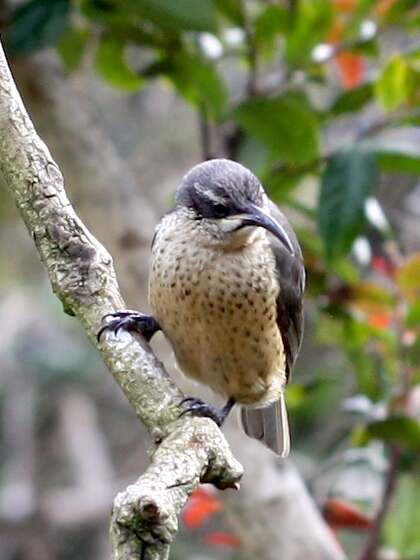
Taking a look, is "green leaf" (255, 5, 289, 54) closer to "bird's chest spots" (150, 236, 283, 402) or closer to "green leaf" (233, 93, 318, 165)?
"green leaf" (233, 93, 318, 165)

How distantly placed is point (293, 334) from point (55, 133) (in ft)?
3.14

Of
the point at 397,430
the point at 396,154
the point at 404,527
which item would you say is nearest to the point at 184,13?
the point at 396,154

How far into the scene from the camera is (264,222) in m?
2.66

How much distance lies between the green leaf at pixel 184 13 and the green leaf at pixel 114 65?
39 centimetres

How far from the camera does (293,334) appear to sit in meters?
3.11

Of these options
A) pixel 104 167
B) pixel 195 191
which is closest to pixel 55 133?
pixel 104 167

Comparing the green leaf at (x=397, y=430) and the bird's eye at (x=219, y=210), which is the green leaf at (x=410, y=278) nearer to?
the green leaf at (x=397, y=430)

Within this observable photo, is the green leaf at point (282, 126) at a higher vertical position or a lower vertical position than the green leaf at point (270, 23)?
lower

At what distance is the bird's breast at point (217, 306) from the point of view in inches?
112

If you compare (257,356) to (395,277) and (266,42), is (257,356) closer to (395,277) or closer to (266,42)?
(395,277)

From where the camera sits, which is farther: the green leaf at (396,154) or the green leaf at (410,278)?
the green leaf at (410,278)

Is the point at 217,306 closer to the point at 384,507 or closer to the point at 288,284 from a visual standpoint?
the point at 288,284

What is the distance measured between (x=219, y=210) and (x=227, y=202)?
40 millimetres

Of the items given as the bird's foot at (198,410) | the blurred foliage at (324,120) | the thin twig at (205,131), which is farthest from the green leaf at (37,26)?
the bird's foot at (198,410)
